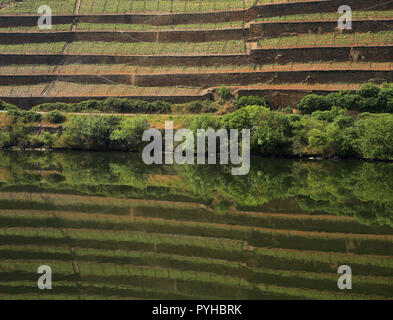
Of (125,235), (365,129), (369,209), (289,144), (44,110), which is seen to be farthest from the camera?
(44,110)

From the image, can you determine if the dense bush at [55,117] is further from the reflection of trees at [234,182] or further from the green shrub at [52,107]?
the reflection of trees at [234,182]

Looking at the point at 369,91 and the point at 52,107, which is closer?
the point at 369,91

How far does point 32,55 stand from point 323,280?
200ft

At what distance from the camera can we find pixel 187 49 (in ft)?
225

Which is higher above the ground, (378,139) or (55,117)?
(55,117)

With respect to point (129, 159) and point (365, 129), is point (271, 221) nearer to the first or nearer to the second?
point (365, 129)

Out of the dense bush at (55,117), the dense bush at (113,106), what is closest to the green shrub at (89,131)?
the dense bush at (55,117)

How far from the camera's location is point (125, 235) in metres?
25.2

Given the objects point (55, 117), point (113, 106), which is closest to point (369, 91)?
point (113, 106)

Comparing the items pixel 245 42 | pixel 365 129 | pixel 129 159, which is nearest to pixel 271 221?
pixel 365 129

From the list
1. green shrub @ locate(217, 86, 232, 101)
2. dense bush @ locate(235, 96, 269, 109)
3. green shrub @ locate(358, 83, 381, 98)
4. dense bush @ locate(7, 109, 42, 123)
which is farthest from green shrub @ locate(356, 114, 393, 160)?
dense bush @ locate(7, 109, 42, 123)

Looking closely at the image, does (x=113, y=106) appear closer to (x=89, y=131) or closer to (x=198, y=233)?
(x=89, y=131)

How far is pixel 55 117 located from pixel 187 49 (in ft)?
56.9

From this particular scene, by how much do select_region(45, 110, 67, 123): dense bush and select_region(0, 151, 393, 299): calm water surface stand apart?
65.8ft
